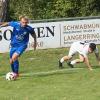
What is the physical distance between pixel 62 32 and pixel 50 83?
1170cm

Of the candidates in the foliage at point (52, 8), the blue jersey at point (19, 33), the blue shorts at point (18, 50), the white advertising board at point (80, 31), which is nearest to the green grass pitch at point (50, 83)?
the blue shorts at point (18, 50)

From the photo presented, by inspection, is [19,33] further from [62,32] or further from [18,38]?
[62,32]

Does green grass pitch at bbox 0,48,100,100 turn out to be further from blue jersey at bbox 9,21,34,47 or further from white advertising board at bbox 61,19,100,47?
white advertising board at bbox 61,19,100,47

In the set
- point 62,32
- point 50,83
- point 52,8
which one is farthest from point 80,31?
point 52,8

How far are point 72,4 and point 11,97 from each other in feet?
104

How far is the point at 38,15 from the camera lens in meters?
46.6

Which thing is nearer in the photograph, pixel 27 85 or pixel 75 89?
pixel 75 89

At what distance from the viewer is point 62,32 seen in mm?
25766

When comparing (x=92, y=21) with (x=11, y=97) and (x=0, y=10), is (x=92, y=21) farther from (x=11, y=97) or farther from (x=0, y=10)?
(x=11, y=97)

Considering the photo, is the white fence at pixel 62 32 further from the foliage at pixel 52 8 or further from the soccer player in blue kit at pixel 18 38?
the foliage at pixel 52 8

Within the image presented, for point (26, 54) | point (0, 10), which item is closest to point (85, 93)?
point (26, 54)

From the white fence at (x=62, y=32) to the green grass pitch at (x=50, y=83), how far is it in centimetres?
474

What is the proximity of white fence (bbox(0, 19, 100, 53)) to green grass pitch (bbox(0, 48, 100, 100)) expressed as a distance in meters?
4.74

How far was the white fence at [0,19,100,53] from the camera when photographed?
25125mm
